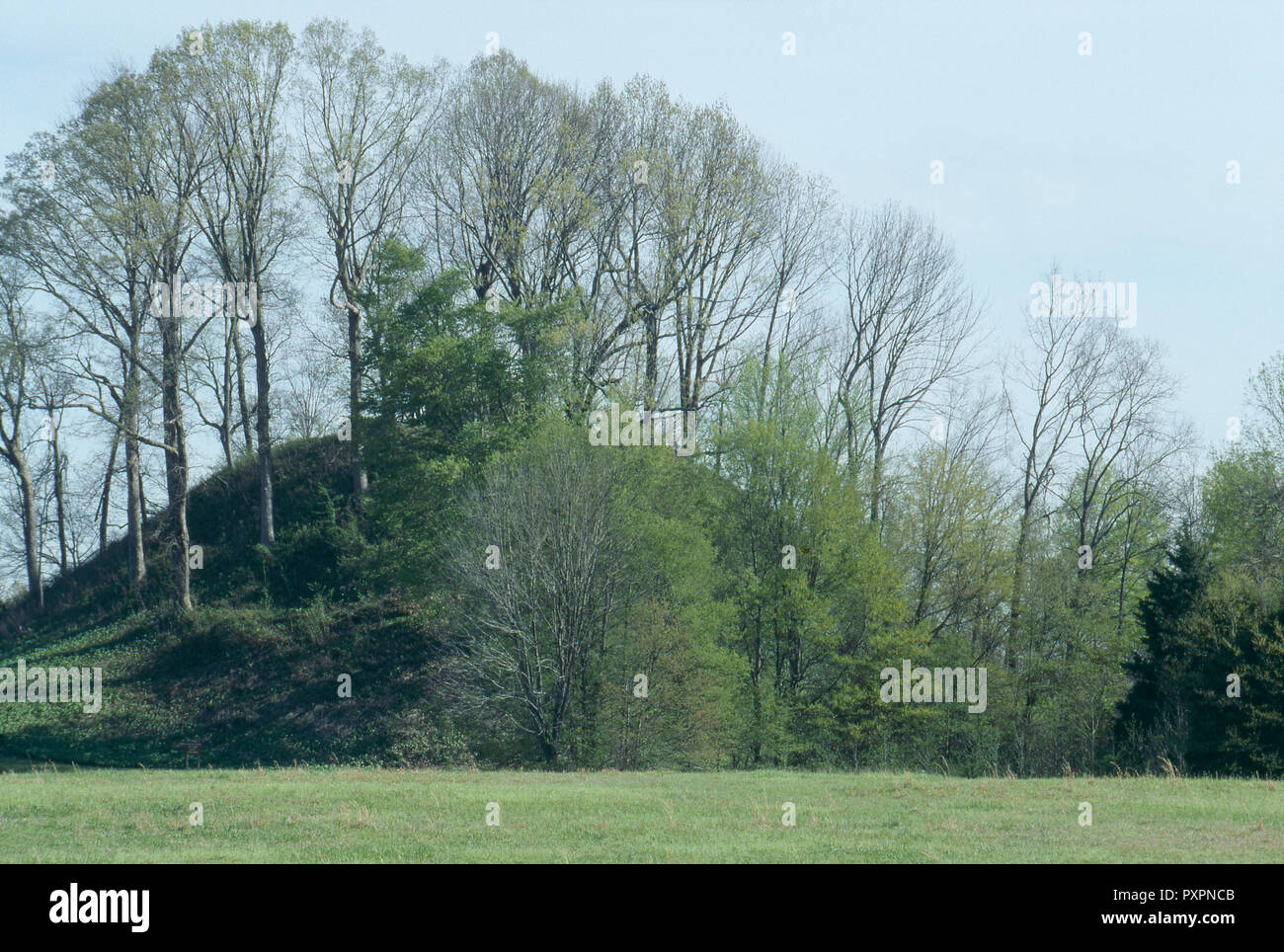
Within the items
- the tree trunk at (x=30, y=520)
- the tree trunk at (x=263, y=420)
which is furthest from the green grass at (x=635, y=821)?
A: the tree trunk at (x=30, y=520)

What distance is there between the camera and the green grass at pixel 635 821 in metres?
12.8

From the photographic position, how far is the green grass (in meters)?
12.8

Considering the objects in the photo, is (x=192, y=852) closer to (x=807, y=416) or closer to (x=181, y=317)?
(x=807, y=416)

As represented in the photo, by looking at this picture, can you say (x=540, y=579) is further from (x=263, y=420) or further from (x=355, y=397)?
(x=263, y=420)

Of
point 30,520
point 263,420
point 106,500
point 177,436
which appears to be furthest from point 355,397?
point 106,500

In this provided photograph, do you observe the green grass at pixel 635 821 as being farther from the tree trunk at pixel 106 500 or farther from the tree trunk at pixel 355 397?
the tree trunk at pixel 106 500

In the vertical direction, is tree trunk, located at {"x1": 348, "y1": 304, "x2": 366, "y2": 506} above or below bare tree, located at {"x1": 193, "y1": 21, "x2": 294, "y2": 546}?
below

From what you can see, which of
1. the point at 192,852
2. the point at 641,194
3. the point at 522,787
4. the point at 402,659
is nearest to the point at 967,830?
the point at 522,787

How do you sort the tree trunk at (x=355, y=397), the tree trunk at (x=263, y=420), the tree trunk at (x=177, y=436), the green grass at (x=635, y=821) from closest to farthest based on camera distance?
1. the green grass at (x=635, y=821)
2. the tree trunk at (x=355, y=397)
3. the tree trunk at (x=177, y=436)
4. the tree trunk at (x=263, y=420)

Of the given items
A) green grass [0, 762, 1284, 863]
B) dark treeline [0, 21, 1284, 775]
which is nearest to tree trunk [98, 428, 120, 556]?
dark treeline [0, 21, 1284, 775]

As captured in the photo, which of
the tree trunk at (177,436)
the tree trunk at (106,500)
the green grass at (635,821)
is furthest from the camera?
the tree trunk at (106,500)

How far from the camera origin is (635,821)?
50.5ft

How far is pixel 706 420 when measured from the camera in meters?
43.0

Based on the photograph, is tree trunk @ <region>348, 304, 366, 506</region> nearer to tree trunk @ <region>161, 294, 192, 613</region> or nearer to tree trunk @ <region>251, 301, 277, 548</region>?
tree trunk @ <region>251, 301, 277, 548</region>
